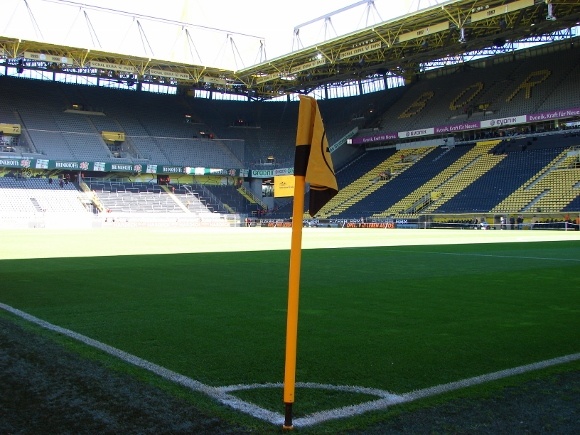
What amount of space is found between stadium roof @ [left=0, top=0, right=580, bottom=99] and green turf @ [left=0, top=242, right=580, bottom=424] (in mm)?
27998

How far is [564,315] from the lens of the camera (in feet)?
23.7

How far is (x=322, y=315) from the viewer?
23.4 feet

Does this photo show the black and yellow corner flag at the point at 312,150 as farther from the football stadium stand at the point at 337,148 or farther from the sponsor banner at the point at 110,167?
the sponsor banner at the point at 110,167

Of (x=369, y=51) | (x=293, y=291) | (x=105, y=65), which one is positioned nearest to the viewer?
(x=293, y=291)

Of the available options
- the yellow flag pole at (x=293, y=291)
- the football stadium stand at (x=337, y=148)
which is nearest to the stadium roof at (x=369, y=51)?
the football stadium stand at (x=337, y=148)

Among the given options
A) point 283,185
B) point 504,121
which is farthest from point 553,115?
point 283,185

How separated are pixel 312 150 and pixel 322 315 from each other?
13.3 feet

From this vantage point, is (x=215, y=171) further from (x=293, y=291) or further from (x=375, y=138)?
(x=293, y=291)

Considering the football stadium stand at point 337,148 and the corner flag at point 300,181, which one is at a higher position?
the football stadium stand at point 337,148

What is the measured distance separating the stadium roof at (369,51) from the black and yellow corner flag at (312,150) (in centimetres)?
3544

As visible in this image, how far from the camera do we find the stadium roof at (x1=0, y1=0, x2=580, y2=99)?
37.0 metres

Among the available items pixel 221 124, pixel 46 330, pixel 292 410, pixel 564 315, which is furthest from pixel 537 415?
pixel 221 124

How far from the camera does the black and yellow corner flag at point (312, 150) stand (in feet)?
11.1

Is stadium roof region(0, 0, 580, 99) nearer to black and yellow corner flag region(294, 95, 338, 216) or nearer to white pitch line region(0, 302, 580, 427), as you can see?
white pitch line region(0, 302, 580, 427)
